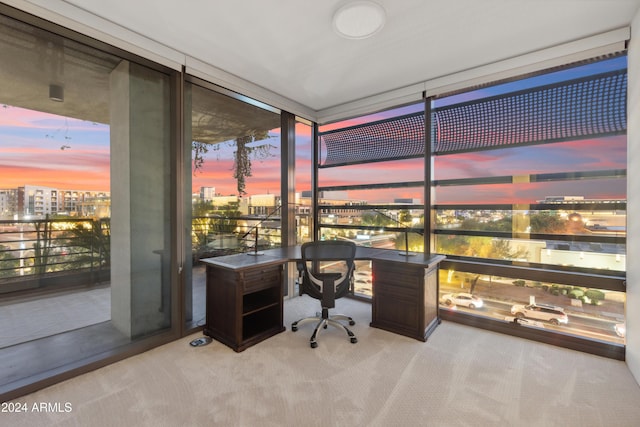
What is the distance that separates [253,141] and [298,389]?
9.18 ft

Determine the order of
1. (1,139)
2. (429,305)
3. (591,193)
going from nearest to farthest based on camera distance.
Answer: (1,139) < (591,193) < (429,305)

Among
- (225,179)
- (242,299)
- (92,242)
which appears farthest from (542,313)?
(92,242)

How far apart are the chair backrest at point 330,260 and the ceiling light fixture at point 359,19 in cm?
183

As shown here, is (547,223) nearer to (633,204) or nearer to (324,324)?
(633,204)

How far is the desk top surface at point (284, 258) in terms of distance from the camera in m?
2.69

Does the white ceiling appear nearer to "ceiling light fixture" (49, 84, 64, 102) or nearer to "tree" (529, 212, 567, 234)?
"ceiling light fixture" (49, 84, 64, 102)

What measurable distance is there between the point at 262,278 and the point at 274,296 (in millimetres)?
298

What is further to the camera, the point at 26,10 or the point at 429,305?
the point at 429,305

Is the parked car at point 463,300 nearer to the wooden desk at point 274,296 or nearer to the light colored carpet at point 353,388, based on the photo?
the wooden desk at point 274,296

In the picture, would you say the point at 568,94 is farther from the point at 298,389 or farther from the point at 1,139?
the point at 1,139

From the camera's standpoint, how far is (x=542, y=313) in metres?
2.79

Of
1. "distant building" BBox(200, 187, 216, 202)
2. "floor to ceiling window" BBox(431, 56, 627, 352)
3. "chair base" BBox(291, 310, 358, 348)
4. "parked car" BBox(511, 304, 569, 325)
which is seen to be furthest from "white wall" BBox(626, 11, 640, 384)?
"distant building" BBox(200, 187, 216, 202)

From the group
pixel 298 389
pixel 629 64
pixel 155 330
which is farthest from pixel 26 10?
pixel 629 64

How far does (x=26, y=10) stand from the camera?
75.1 inches
